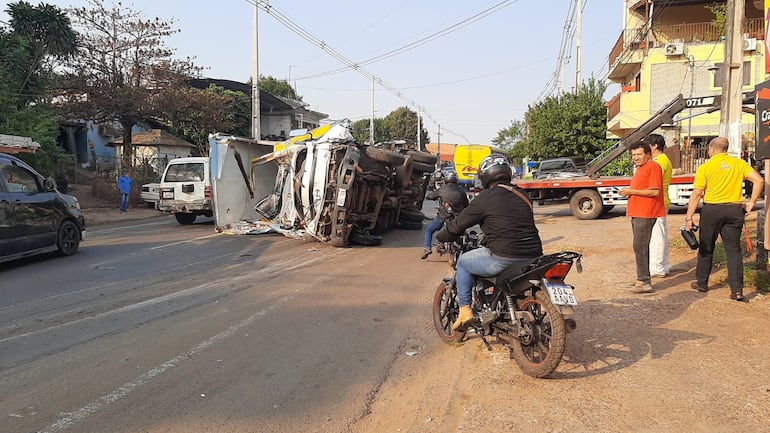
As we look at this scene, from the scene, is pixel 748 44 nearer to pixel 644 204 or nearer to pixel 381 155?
pixel 644 204

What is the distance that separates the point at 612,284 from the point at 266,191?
9874mm

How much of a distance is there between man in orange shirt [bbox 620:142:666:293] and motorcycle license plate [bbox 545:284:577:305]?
316 cm

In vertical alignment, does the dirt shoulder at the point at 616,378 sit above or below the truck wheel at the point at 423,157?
below

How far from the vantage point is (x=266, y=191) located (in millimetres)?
15000

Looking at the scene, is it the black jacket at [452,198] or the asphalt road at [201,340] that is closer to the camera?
the asphalt road at [201,340]

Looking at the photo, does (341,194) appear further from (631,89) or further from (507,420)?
(631,89)

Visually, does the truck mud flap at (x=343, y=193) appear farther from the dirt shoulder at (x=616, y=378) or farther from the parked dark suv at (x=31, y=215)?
the parked dark suv at (x=31, y=215)

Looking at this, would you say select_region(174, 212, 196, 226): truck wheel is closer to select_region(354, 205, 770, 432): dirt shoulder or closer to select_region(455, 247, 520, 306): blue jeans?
select_region(354, 205, 770, 432): dirt shoulder

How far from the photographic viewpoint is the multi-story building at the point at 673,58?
2661 centimetres

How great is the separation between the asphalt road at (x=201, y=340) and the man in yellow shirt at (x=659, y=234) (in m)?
3.07

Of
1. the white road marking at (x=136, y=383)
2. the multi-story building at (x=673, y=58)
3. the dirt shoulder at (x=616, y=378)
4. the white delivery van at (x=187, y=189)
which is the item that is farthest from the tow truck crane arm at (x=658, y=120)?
the multi-story building at (x=673, y=58)

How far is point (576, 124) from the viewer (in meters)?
32.9

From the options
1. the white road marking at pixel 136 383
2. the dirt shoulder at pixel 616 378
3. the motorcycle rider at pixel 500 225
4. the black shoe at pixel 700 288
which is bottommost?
the white road marking at pixel 136 383

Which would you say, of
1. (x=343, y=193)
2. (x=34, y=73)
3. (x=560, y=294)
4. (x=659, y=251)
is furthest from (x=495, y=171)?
(x=34, y=73)
